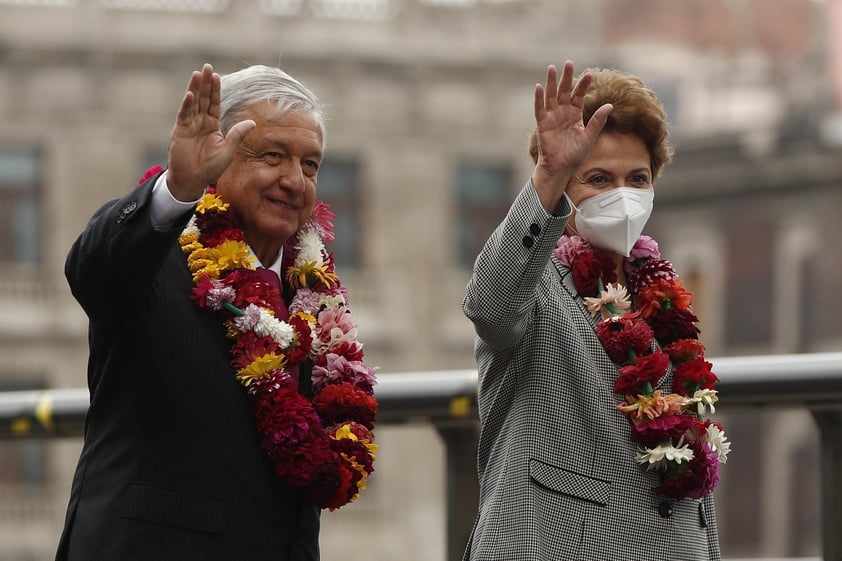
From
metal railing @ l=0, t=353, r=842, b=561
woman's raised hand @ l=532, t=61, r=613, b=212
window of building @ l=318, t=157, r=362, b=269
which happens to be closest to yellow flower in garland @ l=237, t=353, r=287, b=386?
woman's raised hand @ l=532, t=61, r=613, b=212

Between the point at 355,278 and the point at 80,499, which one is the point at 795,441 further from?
the point at 80,499

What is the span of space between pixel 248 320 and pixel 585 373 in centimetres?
78

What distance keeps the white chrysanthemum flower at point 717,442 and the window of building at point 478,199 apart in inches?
988

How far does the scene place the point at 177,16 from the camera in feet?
91.4

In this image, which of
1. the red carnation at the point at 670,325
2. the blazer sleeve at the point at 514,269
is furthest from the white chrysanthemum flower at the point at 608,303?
the blazer sleeve at the point at 514,269

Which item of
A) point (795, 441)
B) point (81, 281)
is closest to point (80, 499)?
point (81, 281)

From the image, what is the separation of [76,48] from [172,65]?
5.29 feet

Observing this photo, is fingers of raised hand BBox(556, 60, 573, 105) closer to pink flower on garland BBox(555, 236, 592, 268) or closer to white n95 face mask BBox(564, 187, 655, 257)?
white n95 face mask BBox(564, 187, 655, 257)

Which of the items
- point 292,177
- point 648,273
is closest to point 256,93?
point 292,177

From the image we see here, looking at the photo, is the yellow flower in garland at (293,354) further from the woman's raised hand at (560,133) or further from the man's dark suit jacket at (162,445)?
the woman's raised hand at (560,133)

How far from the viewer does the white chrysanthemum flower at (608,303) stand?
377 centimetres

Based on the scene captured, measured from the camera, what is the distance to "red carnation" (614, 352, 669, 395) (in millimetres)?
3664

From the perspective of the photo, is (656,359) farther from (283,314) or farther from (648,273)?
(283,314)

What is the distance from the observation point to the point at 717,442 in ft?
12.5
